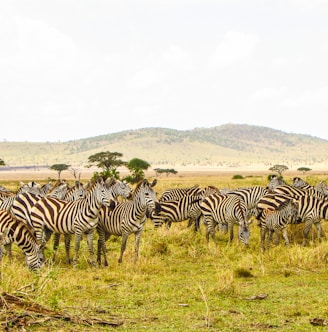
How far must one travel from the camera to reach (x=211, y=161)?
150000 mm

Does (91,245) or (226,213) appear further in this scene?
(226,213)

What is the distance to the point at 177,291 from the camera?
9000 mm

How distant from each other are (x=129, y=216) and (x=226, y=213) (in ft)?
11.0

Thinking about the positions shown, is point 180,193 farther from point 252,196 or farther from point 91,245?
point 91,245

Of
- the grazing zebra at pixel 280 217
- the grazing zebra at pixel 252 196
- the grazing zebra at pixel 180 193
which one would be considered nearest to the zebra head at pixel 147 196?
the grazing zebra at pixel 280 217

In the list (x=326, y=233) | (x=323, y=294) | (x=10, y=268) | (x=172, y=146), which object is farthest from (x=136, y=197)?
(x=172, y=146)

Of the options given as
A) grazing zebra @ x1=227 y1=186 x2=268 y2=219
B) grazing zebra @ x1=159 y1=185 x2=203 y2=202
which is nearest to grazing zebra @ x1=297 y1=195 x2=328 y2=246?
grazing zebra @ x1=227 y1=186 x2=268 y2=219

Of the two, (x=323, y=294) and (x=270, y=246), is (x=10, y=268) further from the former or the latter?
(x=270, y=246)

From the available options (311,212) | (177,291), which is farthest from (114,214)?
(311,212)

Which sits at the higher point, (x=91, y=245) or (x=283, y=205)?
(x=283, y=205)

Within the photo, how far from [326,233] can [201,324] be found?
9123mm

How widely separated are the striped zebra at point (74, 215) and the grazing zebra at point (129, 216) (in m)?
0.62

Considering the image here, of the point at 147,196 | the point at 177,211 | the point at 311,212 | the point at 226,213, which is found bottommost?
the point at 177,211

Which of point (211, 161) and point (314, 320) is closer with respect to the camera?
point (314, 320)
